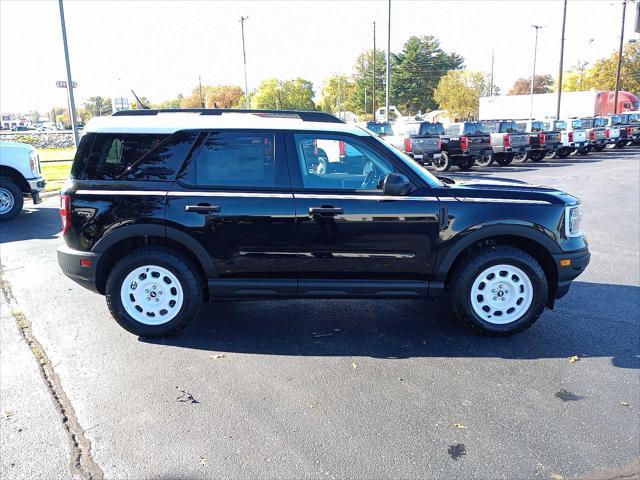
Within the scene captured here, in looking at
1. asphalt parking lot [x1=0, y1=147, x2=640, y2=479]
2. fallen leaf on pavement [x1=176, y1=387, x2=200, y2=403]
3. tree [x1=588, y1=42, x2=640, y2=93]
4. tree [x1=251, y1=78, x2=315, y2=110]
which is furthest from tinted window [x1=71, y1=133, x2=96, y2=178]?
tree [x1=588, y1=42, x2=640, y2=93]

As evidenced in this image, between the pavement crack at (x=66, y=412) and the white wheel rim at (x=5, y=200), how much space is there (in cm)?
586

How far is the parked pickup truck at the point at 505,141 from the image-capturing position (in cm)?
2141

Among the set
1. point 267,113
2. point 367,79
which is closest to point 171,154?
point 267,113

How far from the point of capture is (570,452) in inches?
116

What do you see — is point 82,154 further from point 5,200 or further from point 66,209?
point 5,200

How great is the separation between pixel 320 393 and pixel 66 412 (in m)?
1.68

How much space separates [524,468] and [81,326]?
3.95m

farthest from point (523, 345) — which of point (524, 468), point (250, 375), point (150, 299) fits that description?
point (150, 299)

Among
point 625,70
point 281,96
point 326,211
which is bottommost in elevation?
point 326,211

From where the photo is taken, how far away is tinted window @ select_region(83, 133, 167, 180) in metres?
4.41

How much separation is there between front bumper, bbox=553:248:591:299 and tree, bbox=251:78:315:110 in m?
64.1

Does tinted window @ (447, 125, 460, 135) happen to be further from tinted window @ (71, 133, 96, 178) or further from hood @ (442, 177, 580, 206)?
tinted window @ (71, 133, 96, 178)

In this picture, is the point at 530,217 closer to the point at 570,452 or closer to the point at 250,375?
the point at 570,452

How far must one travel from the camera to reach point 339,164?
4.57m
